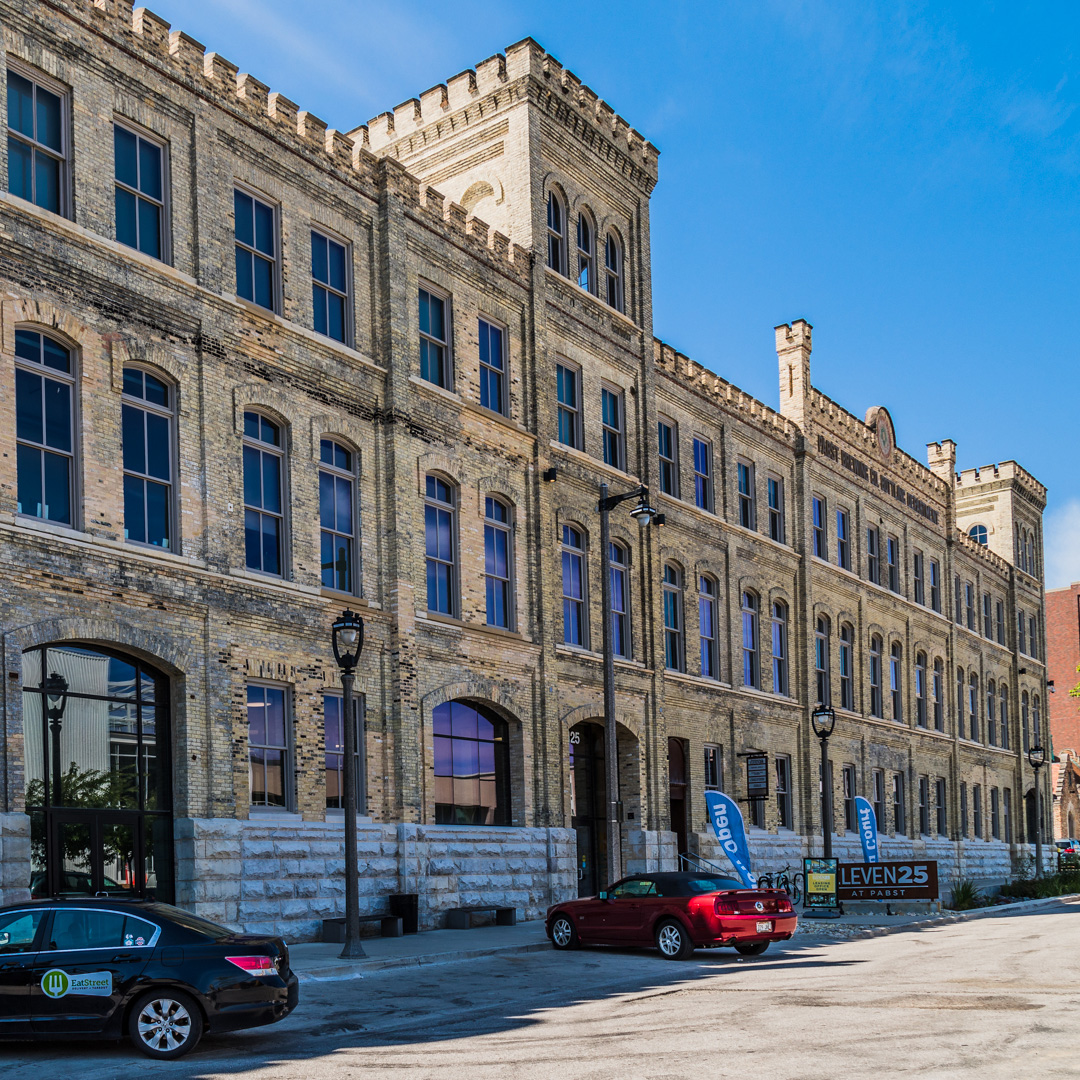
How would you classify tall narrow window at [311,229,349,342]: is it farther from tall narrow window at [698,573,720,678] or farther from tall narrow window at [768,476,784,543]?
tall narrow window at [768,476,784,543]

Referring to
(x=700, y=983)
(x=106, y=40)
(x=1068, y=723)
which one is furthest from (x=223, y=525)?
(x=1068, y=723)

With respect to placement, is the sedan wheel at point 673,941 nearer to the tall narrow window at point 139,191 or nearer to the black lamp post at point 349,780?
the black lamp post at point 349,780

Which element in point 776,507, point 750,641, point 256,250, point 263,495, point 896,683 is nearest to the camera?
point 263,495

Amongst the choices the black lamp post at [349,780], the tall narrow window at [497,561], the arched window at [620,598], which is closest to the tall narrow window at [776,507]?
the arched window at [620,598]

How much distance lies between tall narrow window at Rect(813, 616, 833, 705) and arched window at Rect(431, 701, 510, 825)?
1677 cm

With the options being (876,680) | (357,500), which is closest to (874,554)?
(876,680)

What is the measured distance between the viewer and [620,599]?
31922 mm

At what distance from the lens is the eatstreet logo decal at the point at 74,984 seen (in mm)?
11617

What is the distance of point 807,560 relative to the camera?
1620 inches

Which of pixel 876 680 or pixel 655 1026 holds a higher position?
pixel 876 680

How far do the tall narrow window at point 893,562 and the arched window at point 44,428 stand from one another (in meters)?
34.9

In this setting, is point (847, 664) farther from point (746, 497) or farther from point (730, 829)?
point (730, 829)

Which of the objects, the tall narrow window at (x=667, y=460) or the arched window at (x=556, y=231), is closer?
the arched window at (x=556, y=231)

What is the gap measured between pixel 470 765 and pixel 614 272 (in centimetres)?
1356
